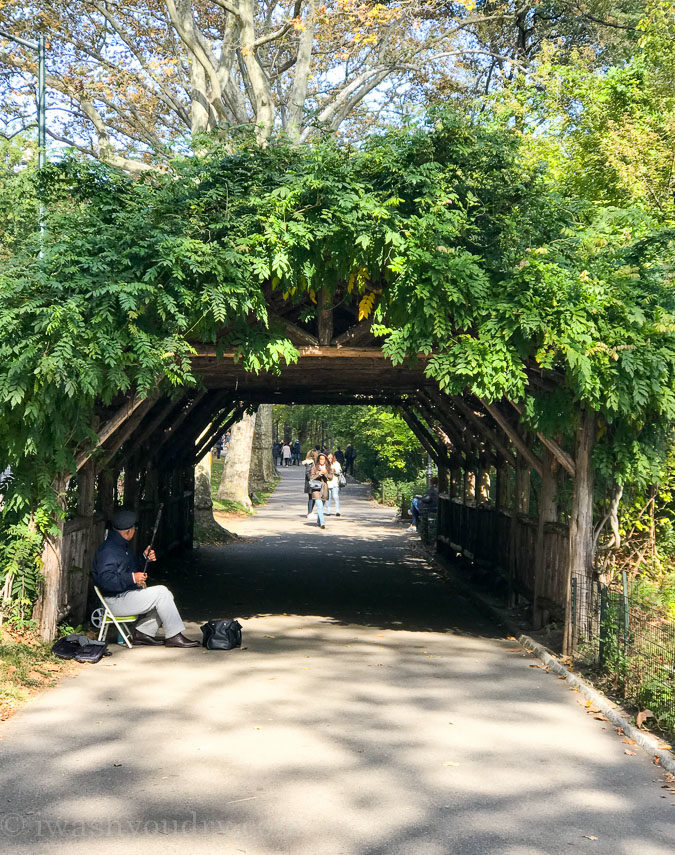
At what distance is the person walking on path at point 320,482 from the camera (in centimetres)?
2639

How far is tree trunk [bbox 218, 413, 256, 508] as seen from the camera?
27281 millimetres

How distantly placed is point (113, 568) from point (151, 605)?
1.89ft

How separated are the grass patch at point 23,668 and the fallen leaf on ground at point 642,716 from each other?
16.0ft

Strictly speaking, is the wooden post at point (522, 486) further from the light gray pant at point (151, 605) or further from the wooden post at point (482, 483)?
the light gray pant at point (151, 605)

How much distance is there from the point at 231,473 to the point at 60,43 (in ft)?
43.1

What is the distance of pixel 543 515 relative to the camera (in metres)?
12.1

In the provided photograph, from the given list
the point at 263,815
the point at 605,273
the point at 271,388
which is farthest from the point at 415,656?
the point at 271,388

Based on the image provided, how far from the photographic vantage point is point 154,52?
2259 centimetres

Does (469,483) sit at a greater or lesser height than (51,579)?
greater

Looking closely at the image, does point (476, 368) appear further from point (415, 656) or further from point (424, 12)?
point (424, 12)

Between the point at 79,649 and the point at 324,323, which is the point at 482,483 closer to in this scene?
the point at 324,323

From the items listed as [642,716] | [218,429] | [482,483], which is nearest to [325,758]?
[642,716]

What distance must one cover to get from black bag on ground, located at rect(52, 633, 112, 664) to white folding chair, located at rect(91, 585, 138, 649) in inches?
20.0

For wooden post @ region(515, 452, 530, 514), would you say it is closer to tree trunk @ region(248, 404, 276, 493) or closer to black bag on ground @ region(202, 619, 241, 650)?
black bag on ground @ region(202, 619, 241, 650)
